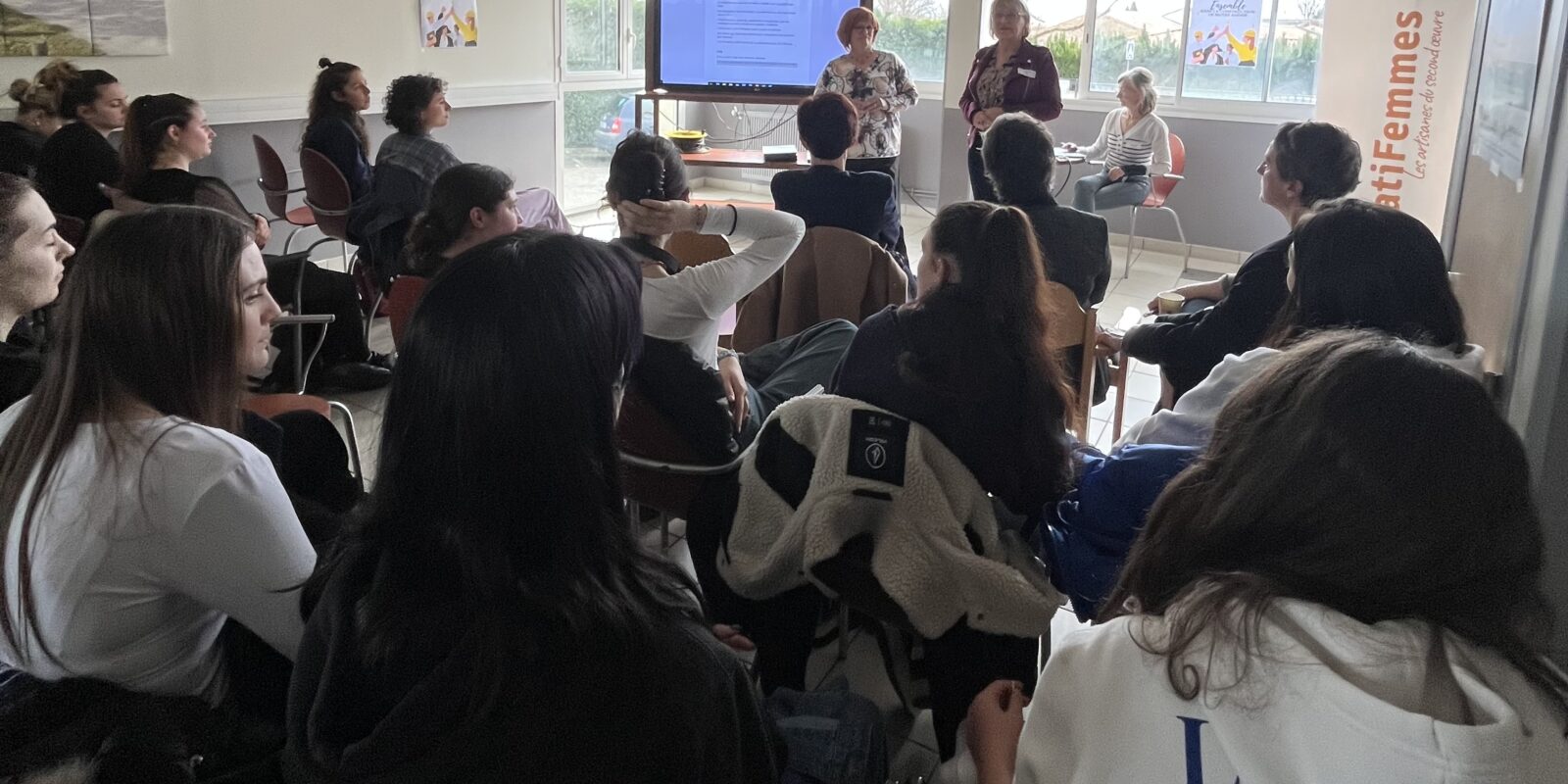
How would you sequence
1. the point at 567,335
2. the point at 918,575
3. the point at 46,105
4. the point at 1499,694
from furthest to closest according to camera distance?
the point at 46,105 < the point at 918,575 < the point at 567,335 < the point at 1499,694

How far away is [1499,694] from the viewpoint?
79 centimetres

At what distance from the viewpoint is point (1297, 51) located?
5.92 m

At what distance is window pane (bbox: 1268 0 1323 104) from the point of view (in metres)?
5.88

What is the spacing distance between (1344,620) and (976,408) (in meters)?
0.97

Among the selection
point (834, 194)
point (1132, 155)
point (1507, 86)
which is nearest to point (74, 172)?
point (834, 194)

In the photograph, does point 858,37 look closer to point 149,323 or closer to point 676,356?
point 676,356

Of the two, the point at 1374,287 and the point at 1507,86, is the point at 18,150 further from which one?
the point at 1507,86

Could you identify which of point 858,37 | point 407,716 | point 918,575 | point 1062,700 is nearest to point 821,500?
point 918,575

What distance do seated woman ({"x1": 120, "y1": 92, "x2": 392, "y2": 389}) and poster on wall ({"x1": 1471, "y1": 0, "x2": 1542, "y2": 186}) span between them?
307 cm

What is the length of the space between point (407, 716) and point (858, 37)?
15.2 ft

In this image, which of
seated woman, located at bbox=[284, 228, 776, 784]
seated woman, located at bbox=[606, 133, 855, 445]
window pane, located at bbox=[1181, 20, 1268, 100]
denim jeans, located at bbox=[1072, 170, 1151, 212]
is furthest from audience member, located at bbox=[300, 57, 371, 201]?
window pane, located at bbox=[1181, 20, 1268, 100]

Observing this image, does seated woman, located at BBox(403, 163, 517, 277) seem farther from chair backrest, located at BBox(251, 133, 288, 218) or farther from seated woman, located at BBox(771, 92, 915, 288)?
chair backrest, located at BBox(251, 133, 288, 218)

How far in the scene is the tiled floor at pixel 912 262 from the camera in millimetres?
2084

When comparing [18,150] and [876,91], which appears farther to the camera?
[876,91]
